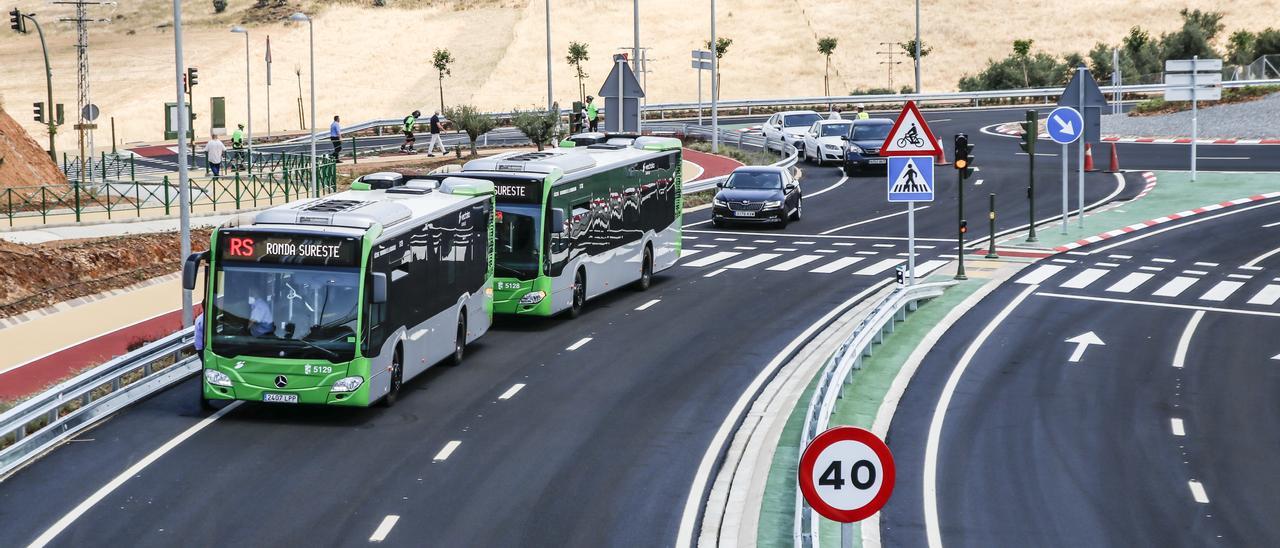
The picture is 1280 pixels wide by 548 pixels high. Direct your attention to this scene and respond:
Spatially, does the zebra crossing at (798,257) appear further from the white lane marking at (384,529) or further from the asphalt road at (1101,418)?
the white lane marking at (384,529)

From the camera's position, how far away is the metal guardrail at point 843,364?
13.2 m

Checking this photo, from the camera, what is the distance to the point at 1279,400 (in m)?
20.0

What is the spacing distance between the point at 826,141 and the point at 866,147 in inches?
154

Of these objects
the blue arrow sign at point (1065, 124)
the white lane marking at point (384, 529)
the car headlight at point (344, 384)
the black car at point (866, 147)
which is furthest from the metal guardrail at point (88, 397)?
the black car at point (866, 147)

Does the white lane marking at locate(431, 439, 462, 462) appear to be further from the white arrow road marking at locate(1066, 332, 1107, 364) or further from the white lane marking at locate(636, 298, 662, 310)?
the white arrow road marking at locate(1066, 332, 1107, 364)

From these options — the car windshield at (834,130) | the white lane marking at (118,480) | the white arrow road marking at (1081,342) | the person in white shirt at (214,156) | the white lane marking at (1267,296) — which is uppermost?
the car windshield at (834,130)

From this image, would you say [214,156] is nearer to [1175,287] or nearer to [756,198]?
[756,198]

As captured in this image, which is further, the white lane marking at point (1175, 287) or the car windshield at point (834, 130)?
the car windshield at point (834, 130)

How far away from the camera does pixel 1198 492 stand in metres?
15.7

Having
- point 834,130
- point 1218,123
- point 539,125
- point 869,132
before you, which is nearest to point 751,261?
point 869,132

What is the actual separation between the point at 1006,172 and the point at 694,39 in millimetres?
77563

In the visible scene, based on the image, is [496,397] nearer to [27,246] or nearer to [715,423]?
[715,423]

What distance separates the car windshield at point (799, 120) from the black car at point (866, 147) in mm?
6791

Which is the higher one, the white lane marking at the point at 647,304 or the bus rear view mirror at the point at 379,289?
the bus rear view mirror at the point at 379,289
